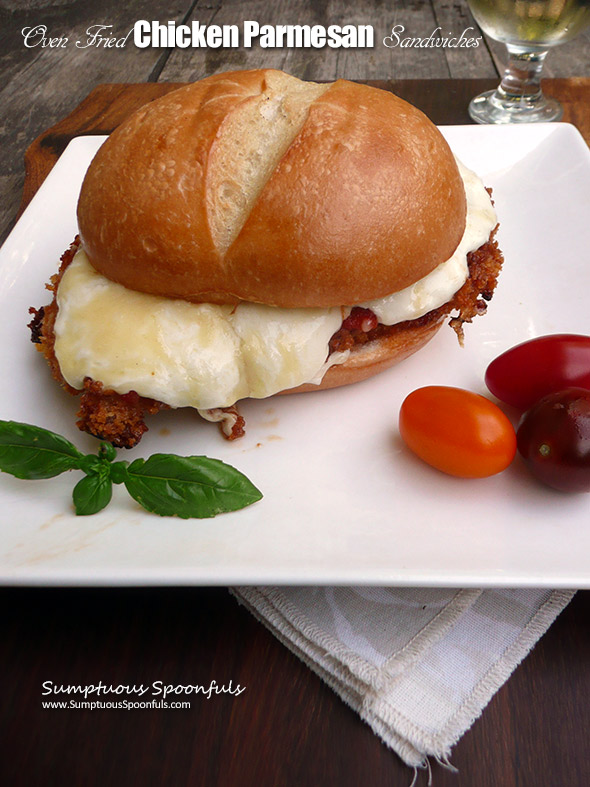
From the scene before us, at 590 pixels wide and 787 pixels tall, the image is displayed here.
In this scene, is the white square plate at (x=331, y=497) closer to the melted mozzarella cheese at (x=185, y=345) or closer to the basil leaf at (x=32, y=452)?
the basil leaf at (x=32, y=452)

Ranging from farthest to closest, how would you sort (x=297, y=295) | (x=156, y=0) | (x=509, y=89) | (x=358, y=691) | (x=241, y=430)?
(x=156, y=0) < (x=509, y=89) < (x=241, y=430) < (x=297, y=295) < (x=358, y=691)

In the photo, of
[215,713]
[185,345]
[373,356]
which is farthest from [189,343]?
[215,713]

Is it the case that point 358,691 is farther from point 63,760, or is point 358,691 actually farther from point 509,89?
point 509,89

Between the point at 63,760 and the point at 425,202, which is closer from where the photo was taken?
the point at 63,760

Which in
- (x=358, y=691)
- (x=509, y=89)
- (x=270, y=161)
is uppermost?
(x=270, y=161)

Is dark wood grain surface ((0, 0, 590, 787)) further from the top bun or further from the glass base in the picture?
the glass base

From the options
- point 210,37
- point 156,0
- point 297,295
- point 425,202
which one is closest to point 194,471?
point 297,295

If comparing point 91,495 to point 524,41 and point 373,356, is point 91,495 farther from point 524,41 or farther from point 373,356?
point 524,41
